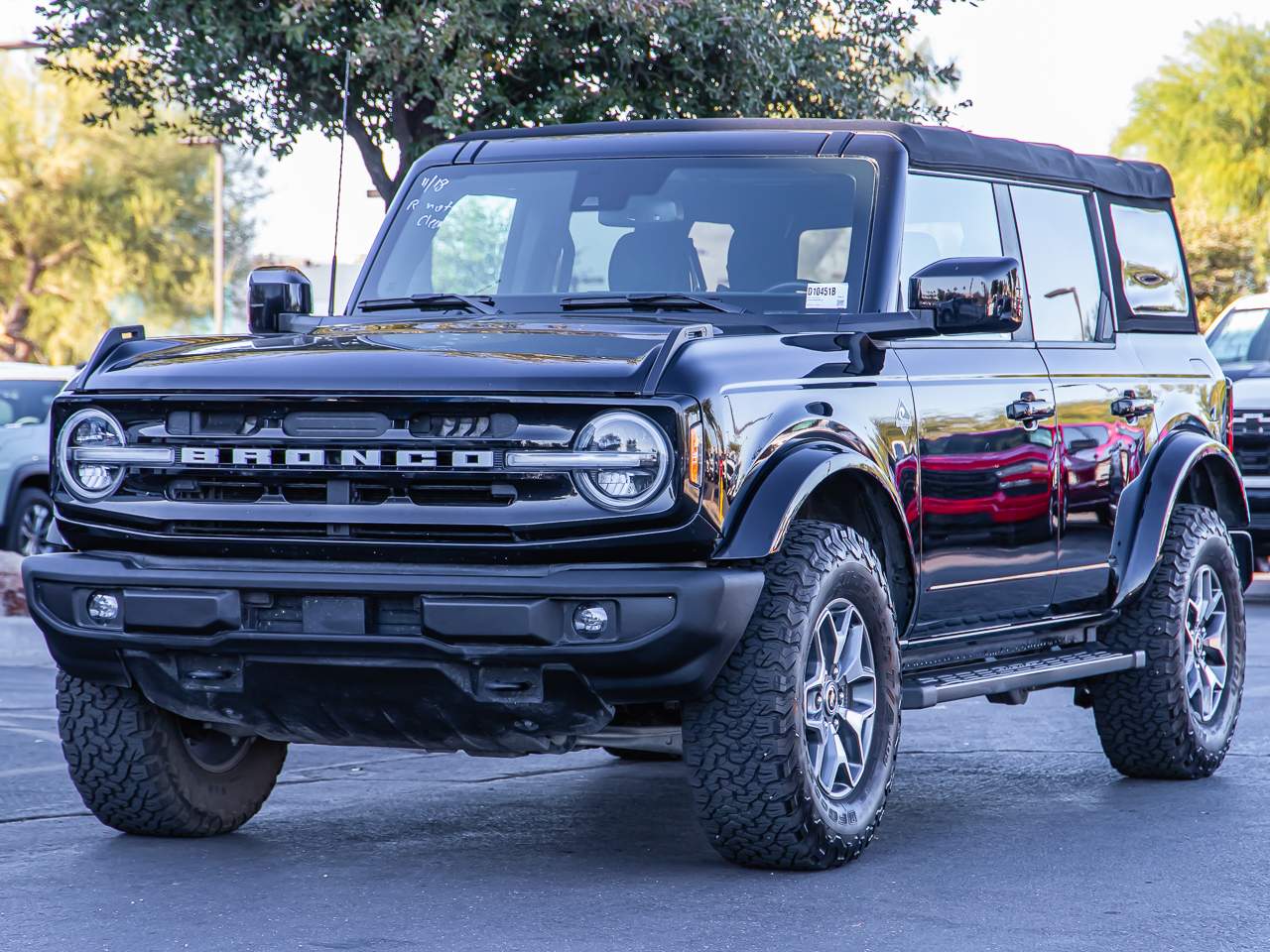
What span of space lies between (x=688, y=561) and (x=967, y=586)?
1.52 metres

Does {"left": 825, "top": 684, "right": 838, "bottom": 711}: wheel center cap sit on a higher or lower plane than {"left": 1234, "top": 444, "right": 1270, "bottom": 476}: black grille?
lower

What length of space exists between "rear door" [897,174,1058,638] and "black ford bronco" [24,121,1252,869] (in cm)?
2

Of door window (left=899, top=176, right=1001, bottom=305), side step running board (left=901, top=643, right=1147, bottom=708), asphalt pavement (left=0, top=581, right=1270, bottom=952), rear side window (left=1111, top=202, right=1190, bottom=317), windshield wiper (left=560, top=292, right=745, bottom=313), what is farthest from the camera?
rear side window (left=1111, top=202, right=1190, bottom=317)

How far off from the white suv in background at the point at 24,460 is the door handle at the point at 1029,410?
1123 cm

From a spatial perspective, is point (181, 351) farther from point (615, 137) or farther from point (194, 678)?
point (615, 137)

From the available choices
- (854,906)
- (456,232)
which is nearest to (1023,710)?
(456,232)

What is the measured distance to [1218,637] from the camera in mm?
7781

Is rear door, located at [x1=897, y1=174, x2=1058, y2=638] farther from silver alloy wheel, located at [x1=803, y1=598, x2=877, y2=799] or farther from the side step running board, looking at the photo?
silver alloy wheel, located at [x1=803, y1=598, x2=877, y2=799]

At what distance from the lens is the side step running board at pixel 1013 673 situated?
5.88 metres

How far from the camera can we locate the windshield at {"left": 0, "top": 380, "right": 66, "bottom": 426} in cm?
1692

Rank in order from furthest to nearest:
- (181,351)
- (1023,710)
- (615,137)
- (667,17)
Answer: (667,17)
(1023,710)
(615,137)
(181,351)

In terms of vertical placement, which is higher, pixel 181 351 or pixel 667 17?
pixel 667 17

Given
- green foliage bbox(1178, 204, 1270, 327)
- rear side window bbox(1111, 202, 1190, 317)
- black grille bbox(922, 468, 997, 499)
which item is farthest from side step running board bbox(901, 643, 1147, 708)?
green foliage bbox(1178, 204, 1270, 327)

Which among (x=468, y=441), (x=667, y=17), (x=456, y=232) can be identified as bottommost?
(x=468, y=441)
